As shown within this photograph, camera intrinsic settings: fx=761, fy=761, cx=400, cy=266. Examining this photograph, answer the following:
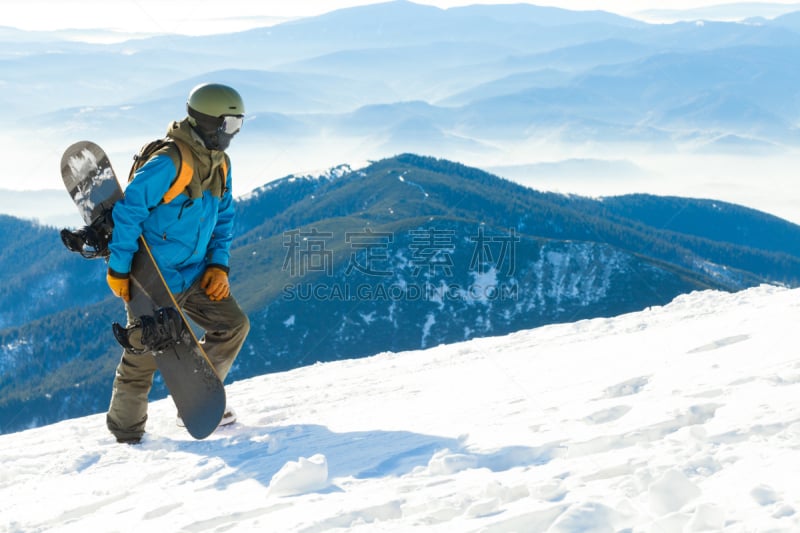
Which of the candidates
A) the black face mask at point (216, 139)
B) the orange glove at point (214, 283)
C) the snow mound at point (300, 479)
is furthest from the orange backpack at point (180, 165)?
the snow mound at point (300, 479)

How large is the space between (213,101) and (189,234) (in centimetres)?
141

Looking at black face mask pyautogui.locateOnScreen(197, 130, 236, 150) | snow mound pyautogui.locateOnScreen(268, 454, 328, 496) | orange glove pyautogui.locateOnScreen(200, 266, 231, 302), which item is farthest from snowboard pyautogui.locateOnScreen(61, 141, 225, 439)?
snow mound pyautogui.locateOnScreen(268, 454, 328, 496)

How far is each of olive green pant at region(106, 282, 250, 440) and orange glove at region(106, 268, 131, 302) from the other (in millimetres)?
634

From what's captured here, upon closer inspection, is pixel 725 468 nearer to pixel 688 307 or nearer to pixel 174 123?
pixel 174 123

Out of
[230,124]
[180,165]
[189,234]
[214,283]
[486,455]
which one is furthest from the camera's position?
[214,283]

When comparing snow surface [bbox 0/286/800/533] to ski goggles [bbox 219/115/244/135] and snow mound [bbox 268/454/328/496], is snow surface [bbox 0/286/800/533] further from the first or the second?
ski goggles [bbox 219/115/244/135]

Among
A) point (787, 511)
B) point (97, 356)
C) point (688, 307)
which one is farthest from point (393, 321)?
point (787, 511)

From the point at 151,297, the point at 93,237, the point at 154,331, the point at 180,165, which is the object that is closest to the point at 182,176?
the point at 180,165

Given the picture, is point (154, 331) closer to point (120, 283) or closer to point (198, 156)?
point (120, 283)

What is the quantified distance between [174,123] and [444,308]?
157428 millimetres

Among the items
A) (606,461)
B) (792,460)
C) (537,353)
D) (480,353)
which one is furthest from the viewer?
(480,353)

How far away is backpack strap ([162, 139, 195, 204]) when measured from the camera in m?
7.62

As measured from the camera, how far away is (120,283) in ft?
25.7

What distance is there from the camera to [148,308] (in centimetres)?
799
